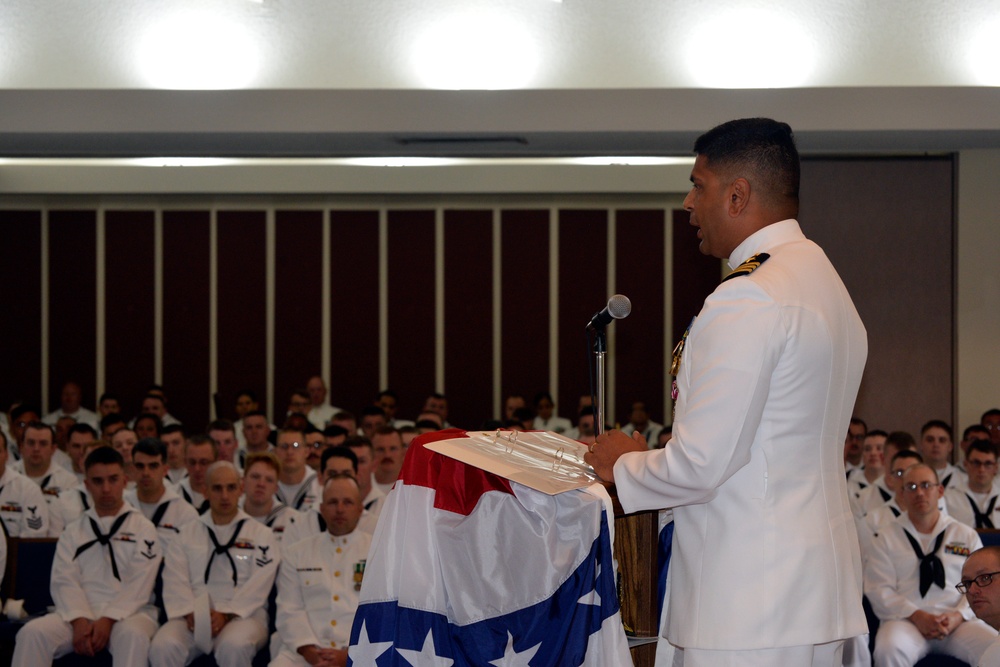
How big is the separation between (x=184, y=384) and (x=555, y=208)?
482 cm

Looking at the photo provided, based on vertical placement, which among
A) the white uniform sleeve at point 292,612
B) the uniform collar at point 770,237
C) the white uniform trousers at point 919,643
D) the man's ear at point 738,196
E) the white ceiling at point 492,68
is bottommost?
the white uniform trousers at point 919,643

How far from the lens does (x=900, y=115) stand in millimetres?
7344


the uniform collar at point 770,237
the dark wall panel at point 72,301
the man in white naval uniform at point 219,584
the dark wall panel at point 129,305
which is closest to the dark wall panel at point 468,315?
the dark wall panel at point 129,305

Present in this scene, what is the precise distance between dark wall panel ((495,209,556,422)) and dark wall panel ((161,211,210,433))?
3501 millimetres

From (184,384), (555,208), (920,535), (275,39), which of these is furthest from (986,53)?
(184,384)

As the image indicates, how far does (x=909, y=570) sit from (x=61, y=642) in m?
4.53

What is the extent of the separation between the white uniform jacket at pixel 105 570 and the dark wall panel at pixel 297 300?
261 inches

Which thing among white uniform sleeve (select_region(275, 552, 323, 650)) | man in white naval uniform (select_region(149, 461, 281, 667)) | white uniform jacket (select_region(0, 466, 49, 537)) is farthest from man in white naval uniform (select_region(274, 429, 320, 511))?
white uniform sleeve (select_region(275, 552, 323, 650))

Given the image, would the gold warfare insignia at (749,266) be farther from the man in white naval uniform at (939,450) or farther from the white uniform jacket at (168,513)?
the man in white naval uniform at (939,450)

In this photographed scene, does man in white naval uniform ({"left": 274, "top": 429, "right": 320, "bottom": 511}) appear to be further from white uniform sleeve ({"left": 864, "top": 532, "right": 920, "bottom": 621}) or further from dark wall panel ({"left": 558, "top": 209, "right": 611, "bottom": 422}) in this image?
dark wall panel ({"left": 558, "top": 209, "right": 611, "bottom": 422})

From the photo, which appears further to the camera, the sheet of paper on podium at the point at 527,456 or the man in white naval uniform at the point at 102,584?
the man in white naval uniform at the point at 102,584

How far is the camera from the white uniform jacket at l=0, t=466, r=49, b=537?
6.98 meters

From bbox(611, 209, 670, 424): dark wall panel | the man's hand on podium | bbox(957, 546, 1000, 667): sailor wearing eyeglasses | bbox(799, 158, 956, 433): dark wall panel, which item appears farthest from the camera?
bbox(611, 209, 670, 424): dark wall panel

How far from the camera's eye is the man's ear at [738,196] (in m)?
2.11
